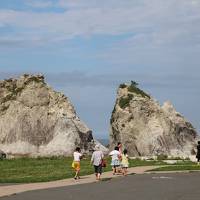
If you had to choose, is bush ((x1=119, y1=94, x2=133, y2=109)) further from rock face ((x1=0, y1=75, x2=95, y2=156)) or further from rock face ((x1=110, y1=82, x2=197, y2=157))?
rock face ((x1=0, y1=75, x2=95, y2=156))

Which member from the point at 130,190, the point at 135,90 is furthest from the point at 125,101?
the point at 130,190

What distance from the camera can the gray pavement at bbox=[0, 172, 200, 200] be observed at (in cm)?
2328

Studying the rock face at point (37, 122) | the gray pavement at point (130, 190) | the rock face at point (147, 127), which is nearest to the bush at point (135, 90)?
the rock face at point (147, 127)

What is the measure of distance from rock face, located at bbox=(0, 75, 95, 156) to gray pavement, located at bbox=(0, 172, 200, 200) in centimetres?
3637

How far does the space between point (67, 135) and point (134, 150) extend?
9.76 meters

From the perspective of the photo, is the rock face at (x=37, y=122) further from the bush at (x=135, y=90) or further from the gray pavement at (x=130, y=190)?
the gray pavement at (x=130, y=190)

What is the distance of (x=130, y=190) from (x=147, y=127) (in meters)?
49.0

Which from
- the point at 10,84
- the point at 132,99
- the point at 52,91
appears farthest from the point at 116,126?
the point at 10,84

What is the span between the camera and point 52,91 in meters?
75.0

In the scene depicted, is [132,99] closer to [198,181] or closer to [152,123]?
[152,123]

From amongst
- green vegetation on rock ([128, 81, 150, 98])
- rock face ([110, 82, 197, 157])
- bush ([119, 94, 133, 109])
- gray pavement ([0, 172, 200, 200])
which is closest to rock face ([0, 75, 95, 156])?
A: rock face ([110, 82, 197, 157])

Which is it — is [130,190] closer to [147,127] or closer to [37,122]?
[37,122]

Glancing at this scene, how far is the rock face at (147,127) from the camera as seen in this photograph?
2899 inches

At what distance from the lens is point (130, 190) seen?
2609 cm
